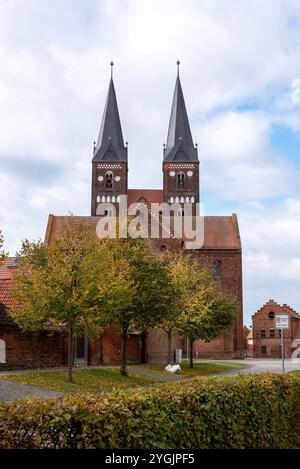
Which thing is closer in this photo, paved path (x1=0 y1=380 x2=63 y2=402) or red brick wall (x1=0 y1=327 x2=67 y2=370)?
paved path (x1=0 y1=380 x2=63 y2=402)

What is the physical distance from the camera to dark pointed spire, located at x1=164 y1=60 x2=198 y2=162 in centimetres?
8881

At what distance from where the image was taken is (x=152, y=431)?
6.42m

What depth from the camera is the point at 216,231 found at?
7625 centimetres

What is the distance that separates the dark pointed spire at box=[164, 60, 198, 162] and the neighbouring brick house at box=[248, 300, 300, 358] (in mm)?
24908

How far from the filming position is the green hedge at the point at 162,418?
5645mm

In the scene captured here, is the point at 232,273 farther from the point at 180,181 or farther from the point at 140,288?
the point at 140,288

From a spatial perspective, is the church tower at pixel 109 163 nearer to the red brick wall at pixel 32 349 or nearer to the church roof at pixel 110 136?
the church roof at pixel 110 136

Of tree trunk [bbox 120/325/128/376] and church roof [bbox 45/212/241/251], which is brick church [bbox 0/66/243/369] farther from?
tree trunk [bbox 120/325/128/376]

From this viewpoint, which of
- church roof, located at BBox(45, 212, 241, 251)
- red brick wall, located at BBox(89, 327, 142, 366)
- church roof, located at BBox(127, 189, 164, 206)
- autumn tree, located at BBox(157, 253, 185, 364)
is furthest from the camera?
church roof, located at BBox(127, 189, 164, 206)

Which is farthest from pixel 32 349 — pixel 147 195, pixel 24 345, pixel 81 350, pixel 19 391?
pixel 147 195

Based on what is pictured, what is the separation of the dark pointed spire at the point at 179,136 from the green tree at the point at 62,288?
6479 cm

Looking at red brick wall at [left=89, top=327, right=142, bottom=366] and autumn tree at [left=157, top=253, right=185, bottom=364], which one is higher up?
autumn tree at [left=157, top=253, right=185, bottom=364]

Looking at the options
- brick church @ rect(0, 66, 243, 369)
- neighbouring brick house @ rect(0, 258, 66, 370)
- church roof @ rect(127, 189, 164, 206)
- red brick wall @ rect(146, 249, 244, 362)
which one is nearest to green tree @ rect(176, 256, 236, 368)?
brick church @ rect(0, 66, 243, 369)
